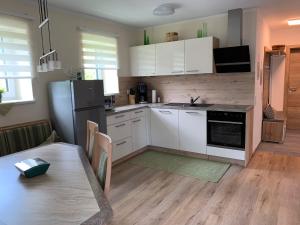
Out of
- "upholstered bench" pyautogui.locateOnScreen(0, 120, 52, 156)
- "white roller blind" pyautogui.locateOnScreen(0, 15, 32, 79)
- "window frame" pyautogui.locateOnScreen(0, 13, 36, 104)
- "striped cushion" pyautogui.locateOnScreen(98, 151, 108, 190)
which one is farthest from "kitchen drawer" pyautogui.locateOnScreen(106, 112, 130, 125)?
"striped cushion" pyautogui.locateOnScreen(98, 151, 108, 190)

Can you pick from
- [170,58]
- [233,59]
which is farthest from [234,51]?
[170,58]

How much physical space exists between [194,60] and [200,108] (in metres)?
0.82

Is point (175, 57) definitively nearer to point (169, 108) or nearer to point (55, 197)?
point (169, 108)

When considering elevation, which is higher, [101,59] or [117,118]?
[101,59]

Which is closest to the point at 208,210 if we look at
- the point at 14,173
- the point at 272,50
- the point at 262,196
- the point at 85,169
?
the point at 262,196

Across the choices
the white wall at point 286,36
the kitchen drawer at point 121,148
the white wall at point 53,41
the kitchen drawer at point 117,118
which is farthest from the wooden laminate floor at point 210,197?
→ the white wall at point 286,36

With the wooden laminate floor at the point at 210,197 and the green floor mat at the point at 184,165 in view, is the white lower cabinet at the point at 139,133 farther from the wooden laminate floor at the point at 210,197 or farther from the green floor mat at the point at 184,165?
the wooden laminate floor at the point at 210,197

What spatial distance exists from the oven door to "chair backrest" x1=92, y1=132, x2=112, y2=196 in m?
2.45

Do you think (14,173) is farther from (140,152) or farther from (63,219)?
(140,152)

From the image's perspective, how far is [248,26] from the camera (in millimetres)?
3645

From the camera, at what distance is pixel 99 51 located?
3945 millimetres

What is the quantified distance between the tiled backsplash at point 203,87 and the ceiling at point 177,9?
1.05 metres

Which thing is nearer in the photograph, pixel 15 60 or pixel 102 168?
pixel 102 168

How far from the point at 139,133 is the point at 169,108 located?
701mm
